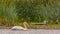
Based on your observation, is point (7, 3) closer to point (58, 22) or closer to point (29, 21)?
point (29, 21)

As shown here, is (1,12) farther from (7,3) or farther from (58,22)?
(58,22)

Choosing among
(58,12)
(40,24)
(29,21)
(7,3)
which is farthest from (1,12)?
(58,12)

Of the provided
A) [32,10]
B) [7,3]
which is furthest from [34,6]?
[7,3]

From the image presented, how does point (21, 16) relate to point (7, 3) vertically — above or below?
below

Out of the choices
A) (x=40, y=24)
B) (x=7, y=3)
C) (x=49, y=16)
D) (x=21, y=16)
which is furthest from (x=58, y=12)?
(x=7, y=3)

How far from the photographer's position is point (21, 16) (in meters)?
2.92

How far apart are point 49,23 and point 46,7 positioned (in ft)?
0.92

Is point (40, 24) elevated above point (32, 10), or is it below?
below

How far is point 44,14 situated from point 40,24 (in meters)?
0.20

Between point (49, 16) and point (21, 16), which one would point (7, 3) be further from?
point (49, 16)

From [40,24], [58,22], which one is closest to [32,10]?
[40,24]

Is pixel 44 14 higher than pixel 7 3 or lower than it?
lower

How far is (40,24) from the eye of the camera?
291 cm

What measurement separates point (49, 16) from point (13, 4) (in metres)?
0.65
